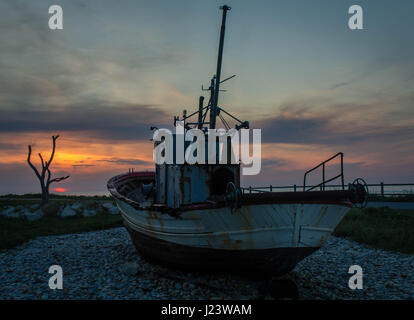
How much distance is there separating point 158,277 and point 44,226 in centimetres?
1355

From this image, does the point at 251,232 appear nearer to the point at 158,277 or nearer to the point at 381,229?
the point at 158,277

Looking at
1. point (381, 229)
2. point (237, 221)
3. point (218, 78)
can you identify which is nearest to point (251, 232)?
point (237, 221)

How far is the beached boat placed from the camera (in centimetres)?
827

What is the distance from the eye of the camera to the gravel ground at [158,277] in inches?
357

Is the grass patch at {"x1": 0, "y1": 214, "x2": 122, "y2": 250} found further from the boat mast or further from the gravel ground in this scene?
the boat mast

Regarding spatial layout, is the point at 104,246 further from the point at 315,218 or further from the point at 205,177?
the point at 315,218

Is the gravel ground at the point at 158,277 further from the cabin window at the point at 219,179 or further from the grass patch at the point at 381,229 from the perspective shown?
the cabin window at the point at 219,179

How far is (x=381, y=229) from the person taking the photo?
669 inches

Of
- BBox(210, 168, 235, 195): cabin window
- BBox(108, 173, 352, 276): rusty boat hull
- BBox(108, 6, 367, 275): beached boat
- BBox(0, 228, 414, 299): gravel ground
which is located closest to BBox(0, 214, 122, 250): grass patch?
BBox(0, 228, 414, 299): gravel ground

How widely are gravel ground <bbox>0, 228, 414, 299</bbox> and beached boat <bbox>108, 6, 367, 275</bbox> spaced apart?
26.5 inches

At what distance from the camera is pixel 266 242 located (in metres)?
8.62
